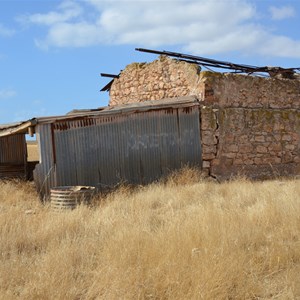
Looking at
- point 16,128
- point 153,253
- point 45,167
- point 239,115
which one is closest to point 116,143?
point 45,167

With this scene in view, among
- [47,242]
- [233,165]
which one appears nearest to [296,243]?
[47,242]

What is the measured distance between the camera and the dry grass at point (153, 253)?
4.11 meters

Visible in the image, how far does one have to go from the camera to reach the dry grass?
4.11 meters

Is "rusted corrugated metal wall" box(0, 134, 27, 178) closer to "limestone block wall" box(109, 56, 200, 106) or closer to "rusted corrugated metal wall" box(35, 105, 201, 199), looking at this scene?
"rusted corrugated metal wall" box(35, 105, 201, 199)

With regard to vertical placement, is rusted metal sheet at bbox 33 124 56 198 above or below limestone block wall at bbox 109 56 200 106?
below

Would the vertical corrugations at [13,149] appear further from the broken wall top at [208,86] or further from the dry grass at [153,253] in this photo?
the dry grass at [153,253]

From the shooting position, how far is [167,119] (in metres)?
11.6

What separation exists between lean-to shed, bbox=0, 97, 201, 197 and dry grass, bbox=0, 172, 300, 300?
7.21 feet

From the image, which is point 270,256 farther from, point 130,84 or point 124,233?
point 130,84

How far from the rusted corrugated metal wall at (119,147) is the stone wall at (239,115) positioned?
599 millimetres

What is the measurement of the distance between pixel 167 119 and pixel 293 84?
4.92 metres

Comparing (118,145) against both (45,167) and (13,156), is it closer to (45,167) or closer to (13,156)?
(45,167)

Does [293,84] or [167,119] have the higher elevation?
[293,84]

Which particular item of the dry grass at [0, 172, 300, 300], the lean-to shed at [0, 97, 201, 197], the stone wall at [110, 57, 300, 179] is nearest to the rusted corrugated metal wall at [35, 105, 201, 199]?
the lean-to shed at [0, 97, 201, 197]
